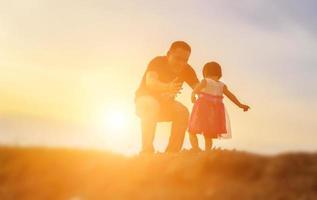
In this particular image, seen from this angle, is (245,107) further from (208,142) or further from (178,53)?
(178,53)

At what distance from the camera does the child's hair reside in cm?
1312

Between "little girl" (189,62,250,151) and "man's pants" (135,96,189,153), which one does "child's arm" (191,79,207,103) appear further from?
"man's pants" (135,96,189,153)

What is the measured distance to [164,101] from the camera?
1208 cm

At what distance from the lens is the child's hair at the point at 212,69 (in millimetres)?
13117

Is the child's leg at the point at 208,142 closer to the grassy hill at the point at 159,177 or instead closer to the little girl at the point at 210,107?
the little girl at the point at 210,107

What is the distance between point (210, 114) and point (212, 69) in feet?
3.42

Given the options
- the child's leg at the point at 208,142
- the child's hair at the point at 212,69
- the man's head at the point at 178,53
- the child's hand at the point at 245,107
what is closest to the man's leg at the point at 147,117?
the man's head at the point at 178,53

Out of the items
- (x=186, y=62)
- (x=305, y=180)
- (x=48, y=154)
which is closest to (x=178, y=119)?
(x=186, y=62)

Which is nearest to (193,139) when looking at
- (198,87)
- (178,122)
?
(178,122)

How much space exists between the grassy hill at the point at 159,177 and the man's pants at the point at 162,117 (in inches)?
164

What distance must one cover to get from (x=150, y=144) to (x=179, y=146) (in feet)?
3.08

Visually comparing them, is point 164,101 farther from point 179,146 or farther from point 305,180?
point 305,180

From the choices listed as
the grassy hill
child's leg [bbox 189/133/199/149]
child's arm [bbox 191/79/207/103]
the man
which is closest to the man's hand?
the man

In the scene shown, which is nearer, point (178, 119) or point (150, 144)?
point (150, 144)
